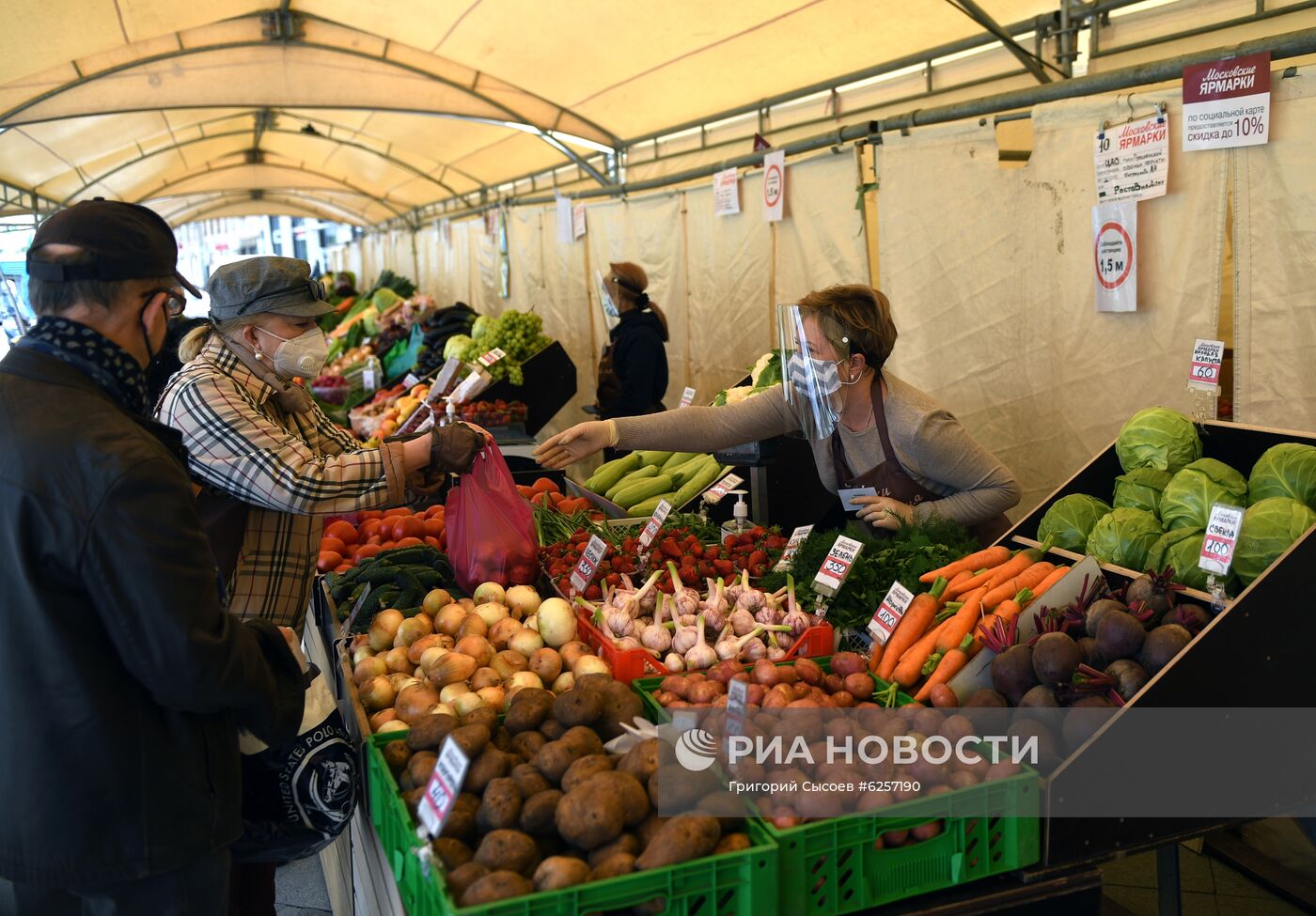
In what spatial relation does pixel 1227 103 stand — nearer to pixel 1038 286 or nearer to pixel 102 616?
pixel 1038 286

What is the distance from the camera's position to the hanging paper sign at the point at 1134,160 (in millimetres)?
3645

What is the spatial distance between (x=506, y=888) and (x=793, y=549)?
1.66 metres

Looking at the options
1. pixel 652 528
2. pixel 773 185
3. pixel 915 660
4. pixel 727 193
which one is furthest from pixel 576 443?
pixel 727 193

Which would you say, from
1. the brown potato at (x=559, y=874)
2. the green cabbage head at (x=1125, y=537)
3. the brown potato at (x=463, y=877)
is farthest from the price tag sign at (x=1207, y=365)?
the brown potato at (x=463, y=877)

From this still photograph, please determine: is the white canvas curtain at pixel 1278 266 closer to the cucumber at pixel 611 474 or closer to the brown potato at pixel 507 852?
the cucumber at pixel 611 474

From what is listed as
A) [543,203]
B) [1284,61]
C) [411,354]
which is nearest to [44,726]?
[1284,61]

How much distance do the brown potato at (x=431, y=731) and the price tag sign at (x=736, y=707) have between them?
586 mm

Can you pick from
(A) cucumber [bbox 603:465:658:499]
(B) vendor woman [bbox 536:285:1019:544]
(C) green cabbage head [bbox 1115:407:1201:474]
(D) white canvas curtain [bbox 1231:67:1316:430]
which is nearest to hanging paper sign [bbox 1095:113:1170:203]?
(D) white canvas curtain [bbox 1231:67:1316:430]

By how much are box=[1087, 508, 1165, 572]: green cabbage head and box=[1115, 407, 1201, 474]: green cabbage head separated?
0.25m

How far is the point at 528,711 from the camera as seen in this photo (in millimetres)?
2191

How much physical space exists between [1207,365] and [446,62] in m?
6.52

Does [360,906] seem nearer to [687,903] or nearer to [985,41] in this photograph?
[687,903]

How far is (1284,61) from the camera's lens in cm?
348

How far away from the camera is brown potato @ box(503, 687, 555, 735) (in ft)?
7.16
